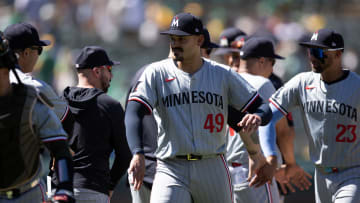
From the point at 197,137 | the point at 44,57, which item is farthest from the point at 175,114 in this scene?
the point at 44,57

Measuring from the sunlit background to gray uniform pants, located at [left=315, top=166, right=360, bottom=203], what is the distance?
1017 centimetres

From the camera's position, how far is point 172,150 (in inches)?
195

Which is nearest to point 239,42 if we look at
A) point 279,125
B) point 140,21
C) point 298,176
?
point 279,125

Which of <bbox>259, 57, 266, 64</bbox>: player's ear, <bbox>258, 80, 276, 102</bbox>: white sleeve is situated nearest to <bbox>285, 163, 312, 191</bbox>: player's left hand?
<bbox>258, 80, 276, 102</bbox>: white sleeve

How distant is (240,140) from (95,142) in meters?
1.65

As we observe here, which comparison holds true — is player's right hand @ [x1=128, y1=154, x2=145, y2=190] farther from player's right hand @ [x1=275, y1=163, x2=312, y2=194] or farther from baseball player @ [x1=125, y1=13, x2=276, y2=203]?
player's right hand @ [x1=275, y1=163, x2=312, y2=194]

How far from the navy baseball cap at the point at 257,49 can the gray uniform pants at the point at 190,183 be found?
90.1 inches

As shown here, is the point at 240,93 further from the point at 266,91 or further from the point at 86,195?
the point at 86,195

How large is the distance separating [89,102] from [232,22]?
11118mm

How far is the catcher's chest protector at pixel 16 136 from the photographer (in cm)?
365

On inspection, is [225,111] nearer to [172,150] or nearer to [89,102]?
[172,150]

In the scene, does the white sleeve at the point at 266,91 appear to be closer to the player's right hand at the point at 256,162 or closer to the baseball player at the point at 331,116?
the baseball player at the point at 331,116

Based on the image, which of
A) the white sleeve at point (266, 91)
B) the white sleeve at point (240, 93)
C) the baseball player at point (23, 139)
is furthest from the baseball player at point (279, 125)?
the baseball player at point (23, 139)

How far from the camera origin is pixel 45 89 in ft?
13.7
